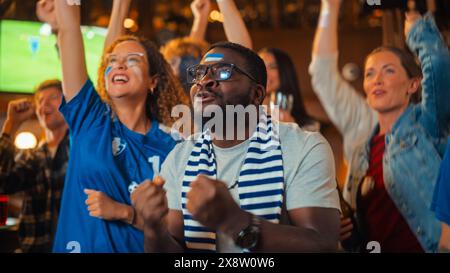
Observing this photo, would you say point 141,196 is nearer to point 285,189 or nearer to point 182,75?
point 285,189

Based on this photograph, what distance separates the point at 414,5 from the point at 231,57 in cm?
78

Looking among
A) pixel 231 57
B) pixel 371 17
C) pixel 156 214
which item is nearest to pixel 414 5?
pixel 371 17

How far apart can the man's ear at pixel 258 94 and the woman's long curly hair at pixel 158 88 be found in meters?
0.40

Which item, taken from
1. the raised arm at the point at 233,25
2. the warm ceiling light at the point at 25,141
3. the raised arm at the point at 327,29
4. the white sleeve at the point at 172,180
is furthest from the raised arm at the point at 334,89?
the warm ceiling light at the point at 25,141

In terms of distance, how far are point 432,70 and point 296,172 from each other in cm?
71

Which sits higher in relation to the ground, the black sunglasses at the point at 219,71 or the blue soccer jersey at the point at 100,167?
the black sunglasses at the point at 219,71

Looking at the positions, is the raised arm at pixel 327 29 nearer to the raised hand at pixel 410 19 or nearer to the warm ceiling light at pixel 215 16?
the raised hand at pixel 410 19

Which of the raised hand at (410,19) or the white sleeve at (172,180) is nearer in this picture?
the white sleeve at (172,180)

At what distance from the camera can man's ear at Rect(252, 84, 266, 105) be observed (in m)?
1.94

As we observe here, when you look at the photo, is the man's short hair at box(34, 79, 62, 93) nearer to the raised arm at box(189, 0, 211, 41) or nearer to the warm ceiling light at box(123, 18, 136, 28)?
the warm ceiling light at box(123, 18, 136, 28)

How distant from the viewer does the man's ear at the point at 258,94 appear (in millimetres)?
1944

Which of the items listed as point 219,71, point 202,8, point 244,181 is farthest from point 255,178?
point 202,8

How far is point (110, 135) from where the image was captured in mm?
2217

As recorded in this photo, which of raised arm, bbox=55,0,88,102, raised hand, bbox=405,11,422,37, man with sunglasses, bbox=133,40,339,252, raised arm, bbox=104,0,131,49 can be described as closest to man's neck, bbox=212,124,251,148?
man with sunglasses, bbox=133,40,339,252
